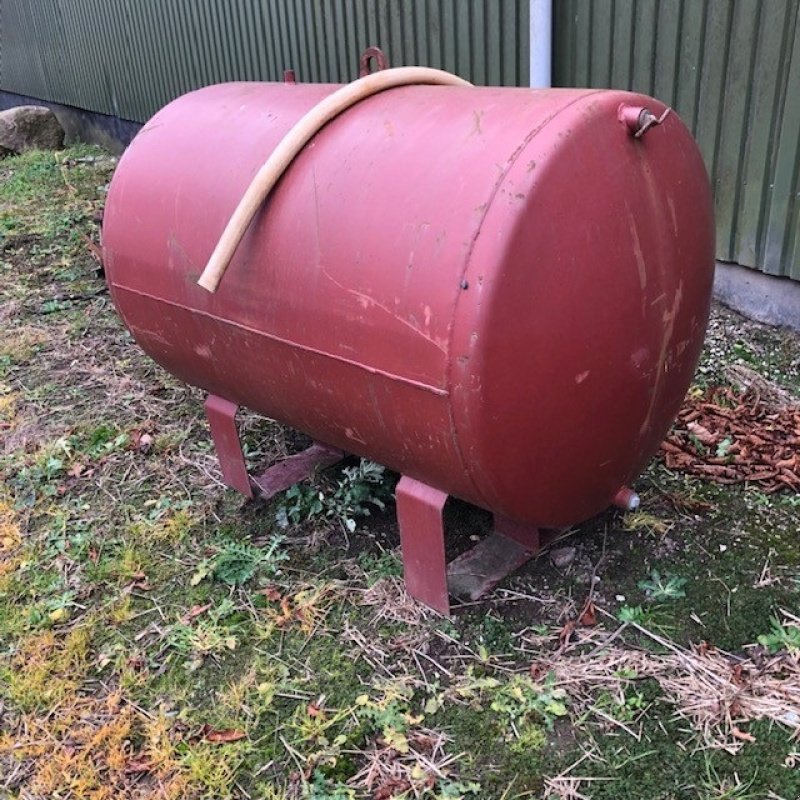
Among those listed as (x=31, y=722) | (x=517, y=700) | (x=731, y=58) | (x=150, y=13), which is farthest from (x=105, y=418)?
(x=150, y=13)

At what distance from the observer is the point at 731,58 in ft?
11.8

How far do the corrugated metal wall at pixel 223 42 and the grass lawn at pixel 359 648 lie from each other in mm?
2665

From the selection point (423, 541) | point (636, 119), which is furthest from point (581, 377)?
point (423, 541)

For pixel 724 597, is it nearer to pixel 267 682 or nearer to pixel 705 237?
pixel 705 237

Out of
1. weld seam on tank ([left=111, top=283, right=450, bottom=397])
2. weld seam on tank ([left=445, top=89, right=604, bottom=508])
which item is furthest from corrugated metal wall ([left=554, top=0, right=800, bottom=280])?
weld seam on tank ([left=111, top=283, right=450, bottom=397])

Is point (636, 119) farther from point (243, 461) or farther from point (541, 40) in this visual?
point (541, 40)

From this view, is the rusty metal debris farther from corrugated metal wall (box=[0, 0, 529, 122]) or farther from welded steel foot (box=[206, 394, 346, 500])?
corrugated metal wall (box=[0, 0, 529, 122])

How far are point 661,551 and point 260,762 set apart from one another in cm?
139

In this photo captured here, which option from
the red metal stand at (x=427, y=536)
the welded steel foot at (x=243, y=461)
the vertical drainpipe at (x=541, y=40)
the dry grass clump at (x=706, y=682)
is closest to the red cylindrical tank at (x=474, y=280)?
the red metal stand at (x=427, y=536)

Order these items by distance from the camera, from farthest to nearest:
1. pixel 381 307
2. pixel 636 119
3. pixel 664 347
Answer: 1. pixel 664 347
2. pixel 381 307
3. pixel 636 119

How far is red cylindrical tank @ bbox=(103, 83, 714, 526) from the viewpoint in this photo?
→ 1.86m

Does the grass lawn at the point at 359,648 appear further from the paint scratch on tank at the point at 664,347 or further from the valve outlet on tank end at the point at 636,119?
the valve outlet on tank end at the point at 636,119

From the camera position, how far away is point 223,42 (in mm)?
7461

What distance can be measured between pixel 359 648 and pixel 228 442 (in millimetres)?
1025
